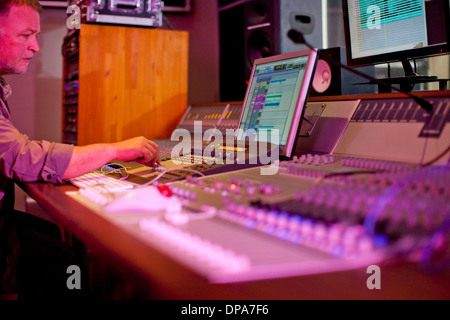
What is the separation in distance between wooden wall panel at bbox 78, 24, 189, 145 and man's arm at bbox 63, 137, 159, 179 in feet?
3.25

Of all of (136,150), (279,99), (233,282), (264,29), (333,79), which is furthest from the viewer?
(264,29)

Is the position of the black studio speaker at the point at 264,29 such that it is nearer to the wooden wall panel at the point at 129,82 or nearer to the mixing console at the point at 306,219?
the wooden wall panel at the point at 129,82

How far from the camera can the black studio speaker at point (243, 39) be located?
212 centimetres

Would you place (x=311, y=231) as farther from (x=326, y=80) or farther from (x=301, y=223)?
(x=326, y=80)

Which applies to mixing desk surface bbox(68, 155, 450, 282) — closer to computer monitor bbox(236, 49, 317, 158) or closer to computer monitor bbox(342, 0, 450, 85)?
computer monitor bbox(236, 49, 317, 158)

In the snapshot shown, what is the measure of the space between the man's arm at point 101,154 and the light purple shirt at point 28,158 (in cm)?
2

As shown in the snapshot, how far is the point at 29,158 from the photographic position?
1.10 metres

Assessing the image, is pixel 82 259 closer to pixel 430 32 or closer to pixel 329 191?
pixel 329 191

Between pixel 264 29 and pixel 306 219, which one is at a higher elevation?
pixel 264 29

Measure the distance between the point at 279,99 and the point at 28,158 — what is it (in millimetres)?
727

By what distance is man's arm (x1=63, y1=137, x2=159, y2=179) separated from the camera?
3.78 ft

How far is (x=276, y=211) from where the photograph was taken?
64cm

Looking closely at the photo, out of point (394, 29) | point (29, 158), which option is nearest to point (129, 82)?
point (29, 158)
